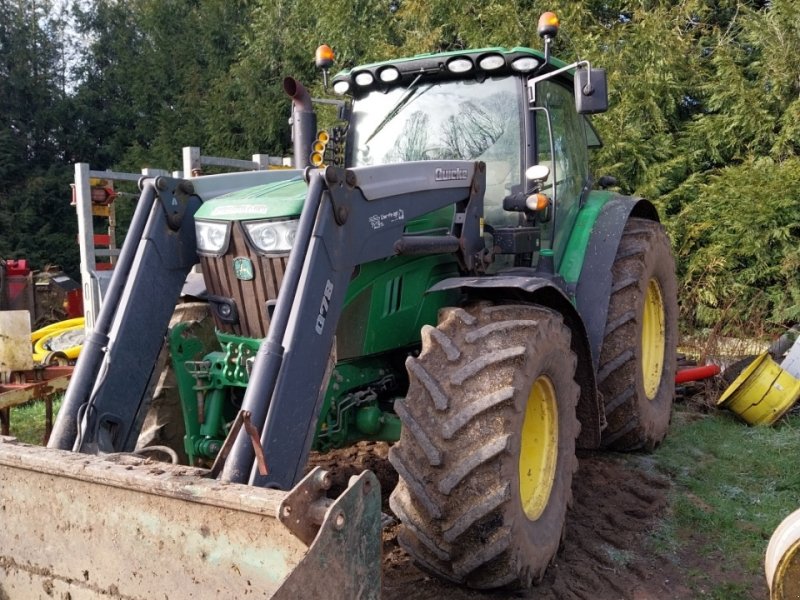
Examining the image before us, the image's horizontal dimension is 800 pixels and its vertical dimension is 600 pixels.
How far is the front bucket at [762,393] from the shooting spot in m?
5.71

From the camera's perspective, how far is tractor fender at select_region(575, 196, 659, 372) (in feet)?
13.9

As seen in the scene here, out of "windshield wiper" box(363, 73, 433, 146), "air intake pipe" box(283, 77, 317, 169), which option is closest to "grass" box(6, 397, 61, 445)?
"air intake pipe" box(283, 77, 317, 169)

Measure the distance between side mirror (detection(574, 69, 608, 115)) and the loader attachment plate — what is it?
2.35m

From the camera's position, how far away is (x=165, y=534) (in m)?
2.34

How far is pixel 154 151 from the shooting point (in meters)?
19.4

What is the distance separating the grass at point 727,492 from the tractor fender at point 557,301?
65cm

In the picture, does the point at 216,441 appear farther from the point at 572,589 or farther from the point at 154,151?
the point at 154,151

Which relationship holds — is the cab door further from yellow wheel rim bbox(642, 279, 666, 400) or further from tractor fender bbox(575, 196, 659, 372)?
yellow wheel rim bbox(642, 279, 666, 400)

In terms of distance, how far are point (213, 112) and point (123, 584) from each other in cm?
1745

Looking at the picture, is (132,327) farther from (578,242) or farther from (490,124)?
(578,242)

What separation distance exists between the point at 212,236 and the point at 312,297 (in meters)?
0.78

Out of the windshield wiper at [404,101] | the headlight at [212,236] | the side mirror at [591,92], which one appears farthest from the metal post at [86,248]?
the side mirror at [591,92]

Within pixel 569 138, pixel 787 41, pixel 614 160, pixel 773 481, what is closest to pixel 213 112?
pixel 614 160

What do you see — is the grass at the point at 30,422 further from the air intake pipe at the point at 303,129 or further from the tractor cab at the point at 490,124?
the tractor cab at the point at 490,124
